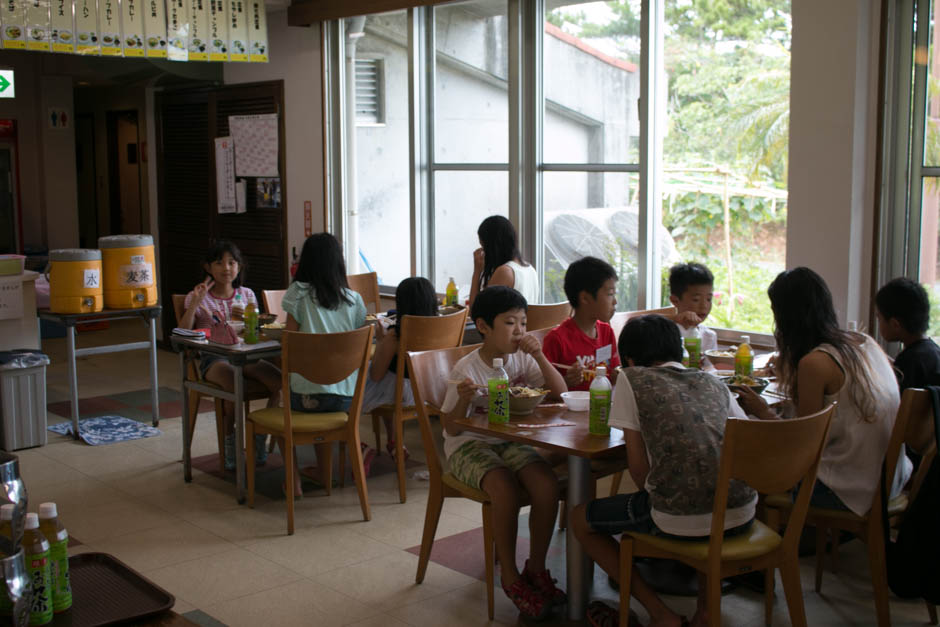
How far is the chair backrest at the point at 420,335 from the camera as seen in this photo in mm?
4434

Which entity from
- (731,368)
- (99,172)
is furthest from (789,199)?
(99,172)

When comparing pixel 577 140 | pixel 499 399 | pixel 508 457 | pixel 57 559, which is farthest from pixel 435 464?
pixel 577 140

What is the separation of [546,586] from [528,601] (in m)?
0.09

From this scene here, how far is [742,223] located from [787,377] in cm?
204

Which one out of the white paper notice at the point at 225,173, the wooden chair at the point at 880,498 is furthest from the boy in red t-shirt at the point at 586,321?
the white paper notice at the point at 225,173

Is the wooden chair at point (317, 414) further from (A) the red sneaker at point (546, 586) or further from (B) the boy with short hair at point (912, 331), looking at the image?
(B) the boy with short hair at point (912, 331)

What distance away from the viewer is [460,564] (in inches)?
144

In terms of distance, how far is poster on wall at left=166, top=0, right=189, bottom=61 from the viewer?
20.2 ft

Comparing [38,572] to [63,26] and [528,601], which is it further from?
[63,26]

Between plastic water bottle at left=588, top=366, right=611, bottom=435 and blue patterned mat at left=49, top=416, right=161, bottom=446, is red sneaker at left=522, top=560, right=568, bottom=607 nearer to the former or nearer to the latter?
plastic water bottle at left=588, top=366, right=611, bottom=435

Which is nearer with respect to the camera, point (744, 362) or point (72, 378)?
point (744, 362)

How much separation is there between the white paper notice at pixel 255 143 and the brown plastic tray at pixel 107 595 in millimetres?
5688

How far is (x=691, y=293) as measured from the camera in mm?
4059

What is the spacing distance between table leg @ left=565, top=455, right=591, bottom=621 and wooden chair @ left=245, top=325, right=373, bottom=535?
1268 millimetres
